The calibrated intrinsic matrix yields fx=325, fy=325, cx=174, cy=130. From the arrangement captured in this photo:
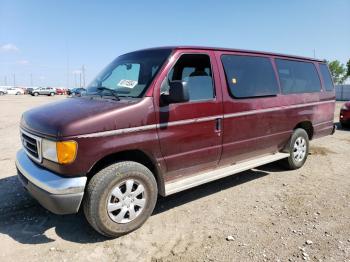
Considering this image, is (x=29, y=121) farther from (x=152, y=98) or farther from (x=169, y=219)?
(x=169, y=219)

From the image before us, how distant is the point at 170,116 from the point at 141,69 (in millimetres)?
813

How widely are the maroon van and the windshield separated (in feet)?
0.06

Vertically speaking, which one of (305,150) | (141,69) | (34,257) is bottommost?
(34,257)

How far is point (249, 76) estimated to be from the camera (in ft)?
17.0

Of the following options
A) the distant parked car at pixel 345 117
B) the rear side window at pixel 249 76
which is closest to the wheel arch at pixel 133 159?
the rear side window at pixel 249 76

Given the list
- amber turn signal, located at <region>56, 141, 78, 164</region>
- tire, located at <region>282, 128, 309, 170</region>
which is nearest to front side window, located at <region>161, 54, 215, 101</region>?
amber turn signal, located at <region>56, 141, 78, 164</region>

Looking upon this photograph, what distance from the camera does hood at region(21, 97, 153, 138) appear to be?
3348 mm

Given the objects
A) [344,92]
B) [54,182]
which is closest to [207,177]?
[54,182]

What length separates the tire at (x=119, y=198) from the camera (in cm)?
351

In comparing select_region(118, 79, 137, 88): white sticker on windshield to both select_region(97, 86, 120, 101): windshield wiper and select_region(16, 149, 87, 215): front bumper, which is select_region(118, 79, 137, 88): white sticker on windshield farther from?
select_region(16, 149, 87, 215): front bumper

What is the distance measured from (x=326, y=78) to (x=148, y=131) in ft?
16.5

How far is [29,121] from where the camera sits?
13.0 feet

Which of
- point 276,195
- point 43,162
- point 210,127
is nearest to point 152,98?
point 210,127

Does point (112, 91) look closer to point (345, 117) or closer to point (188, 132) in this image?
point (188, 132)
